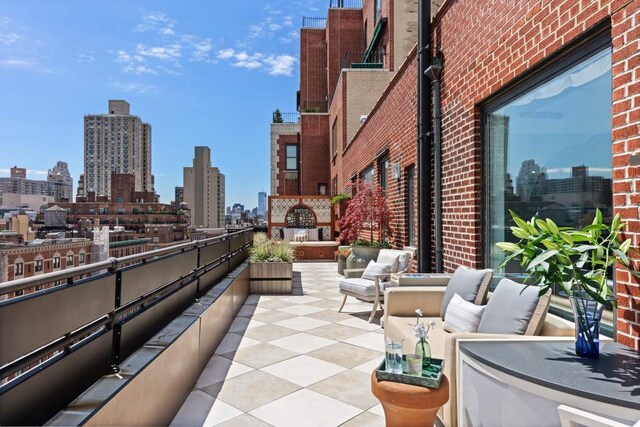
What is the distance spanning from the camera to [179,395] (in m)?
2.54

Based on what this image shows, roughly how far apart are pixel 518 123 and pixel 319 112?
59.5 ft

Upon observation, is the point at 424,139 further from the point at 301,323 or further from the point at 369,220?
the point at 369,220

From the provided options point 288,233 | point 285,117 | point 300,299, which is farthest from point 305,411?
point 285,117

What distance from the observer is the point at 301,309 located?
5.37 metres

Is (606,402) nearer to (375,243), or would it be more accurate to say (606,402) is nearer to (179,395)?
(179,395)

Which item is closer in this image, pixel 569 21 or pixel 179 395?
pixel 569 21

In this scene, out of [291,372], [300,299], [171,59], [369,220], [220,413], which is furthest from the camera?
[171,59]

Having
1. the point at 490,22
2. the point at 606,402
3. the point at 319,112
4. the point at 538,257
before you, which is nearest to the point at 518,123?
the point at 490,22

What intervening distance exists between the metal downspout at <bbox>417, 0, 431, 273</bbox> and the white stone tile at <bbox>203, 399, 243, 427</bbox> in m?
2.90

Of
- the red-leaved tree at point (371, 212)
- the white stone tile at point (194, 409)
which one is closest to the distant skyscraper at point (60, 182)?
the red-leaved tree at point (371, 212)

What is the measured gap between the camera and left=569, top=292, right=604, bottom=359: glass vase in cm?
162

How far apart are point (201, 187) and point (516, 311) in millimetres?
83654

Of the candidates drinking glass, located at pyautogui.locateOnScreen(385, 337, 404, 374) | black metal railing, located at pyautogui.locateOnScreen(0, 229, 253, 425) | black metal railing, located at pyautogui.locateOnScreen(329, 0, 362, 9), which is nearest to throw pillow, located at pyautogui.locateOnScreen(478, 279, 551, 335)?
drinking glass, located at pyautogui.locateOnScreen(385, 337, 404, 374)

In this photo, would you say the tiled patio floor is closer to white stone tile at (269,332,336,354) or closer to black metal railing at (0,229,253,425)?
white stone tile at (269,332,336,354)
